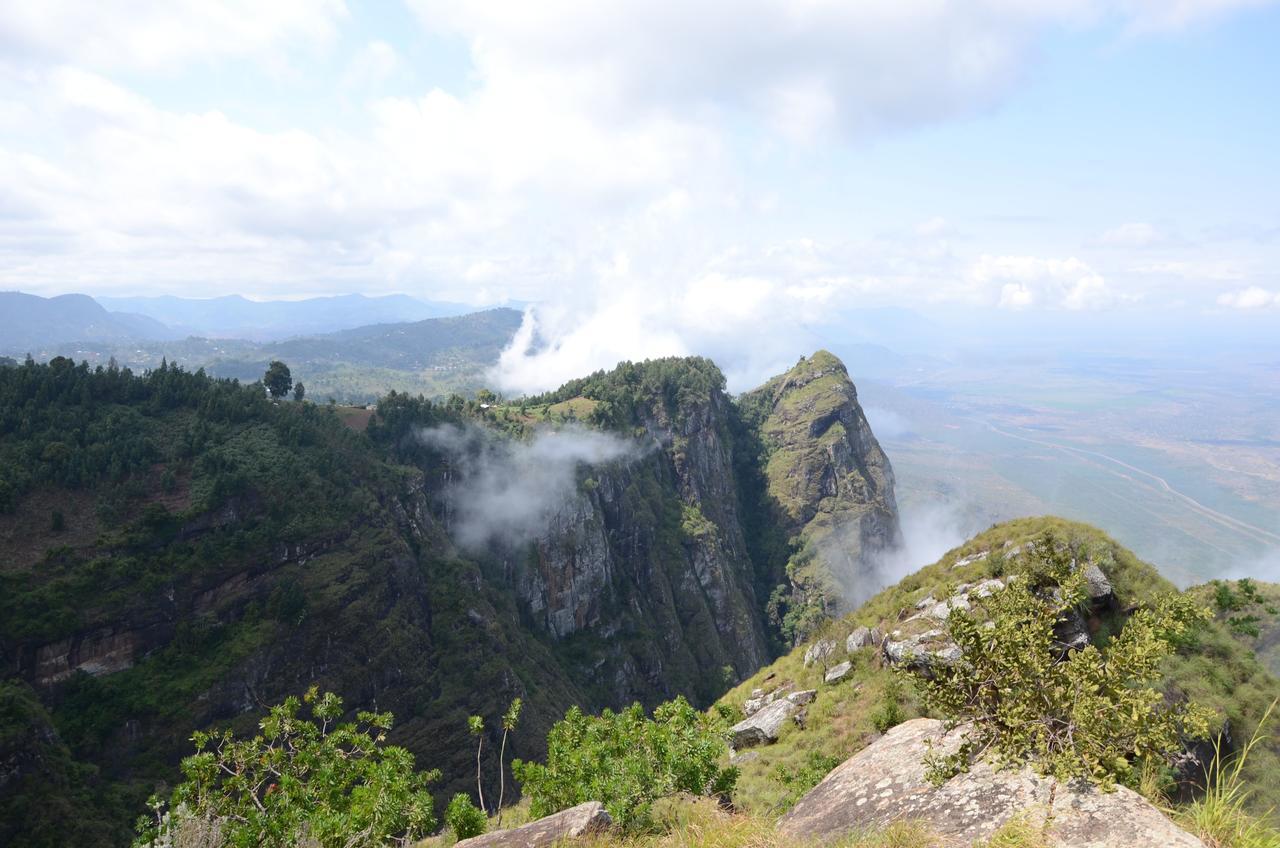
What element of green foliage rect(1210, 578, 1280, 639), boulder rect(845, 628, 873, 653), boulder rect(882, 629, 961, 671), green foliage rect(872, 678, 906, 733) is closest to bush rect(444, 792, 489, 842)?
A: green foliage rect(872, 678, 906, 733)

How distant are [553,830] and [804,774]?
1227 cm

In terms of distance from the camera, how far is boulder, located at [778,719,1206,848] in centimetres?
651

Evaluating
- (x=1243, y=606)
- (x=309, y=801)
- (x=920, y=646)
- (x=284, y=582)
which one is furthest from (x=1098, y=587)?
(x=284, y=582)

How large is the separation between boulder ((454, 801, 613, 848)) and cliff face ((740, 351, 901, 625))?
131m

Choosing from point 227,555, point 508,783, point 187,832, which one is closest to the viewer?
point 187,832

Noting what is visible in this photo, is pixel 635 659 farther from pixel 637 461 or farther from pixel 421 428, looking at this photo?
pixel 421 428

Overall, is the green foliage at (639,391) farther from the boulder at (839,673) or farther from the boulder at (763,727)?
the boulder at (763,727)

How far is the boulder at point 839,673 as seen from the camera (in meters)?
29.8

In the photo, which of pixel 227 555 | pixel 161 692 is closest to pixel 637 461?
pixel 227 555

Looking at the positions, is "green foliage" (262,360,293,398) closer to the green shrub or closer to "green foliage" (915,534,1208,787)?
the green shrub

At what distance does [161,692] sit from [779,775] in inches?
2298

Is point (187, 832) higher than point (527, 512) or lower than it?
higher

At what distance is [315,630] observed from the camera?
2544 inches

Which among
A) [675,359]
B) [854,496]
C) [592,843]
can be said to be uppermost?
[675,359]
